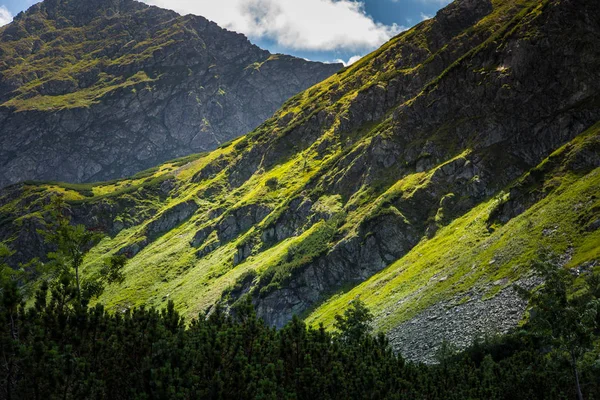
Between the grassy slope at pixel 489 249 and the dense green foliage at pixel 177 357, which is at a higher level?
the dense green foliage at pixel 177 357

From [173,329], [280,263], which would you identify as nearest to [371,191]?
[280,263]

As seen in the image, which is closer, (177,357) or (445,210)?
(177,357)

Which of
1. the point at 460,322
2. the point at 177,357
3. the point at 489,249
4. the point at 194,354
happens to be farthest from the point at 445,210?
the point at 177,357

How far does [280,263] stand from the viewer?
146 m

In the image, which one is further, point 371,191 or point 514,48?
point 371,191

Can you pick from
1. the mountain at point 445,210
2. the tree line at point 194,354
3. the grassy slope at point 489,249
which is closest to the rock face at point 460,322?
the mountain at point 445,210

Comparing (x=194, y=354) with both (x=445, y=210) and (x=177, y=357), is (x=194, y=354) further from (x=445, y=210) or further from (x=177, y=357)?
(x=445, y=210)

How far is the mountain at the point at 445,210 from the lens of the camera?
243ft

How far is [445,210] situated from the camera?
12575 centimetres

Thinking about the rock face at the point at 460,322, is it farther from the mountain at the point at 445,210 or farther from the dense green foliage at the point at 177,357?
the dense green foliage at the point at 177,357

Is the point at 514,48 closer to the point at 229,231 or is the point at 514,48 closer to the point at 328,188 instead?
the point at 328,188

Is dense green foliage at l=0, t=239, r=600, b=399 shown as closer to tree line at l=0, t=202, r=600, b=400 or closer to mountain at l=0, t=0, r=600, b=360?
tree line at l=0, t=202, r=600, b=400

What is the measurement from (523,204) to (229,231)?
431ft

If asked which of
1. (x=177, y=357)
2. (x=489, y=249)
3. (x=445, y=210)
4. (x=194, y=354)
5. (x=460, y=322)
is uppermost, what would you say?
(x=177, y=357)
